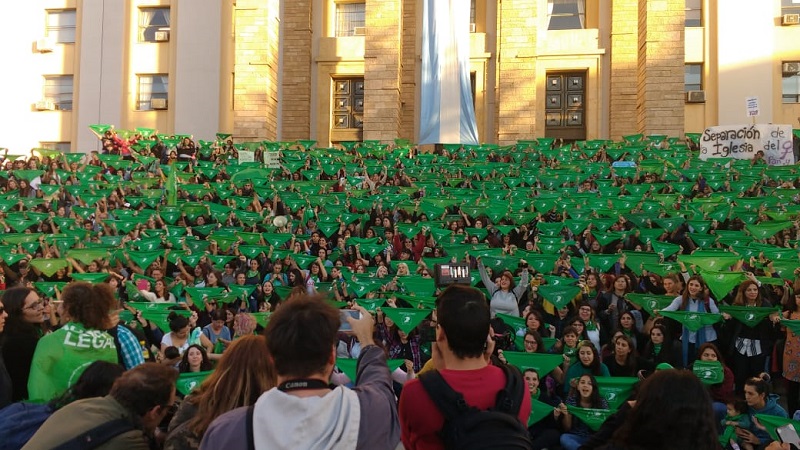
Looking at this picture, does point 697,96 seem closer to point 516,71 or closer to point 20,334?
point 516,71

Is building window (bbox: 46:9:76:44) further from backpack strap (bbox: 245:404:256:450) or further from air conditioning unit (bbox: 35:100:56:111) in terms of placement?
backpack strap (bbox: 245:404:256:450)

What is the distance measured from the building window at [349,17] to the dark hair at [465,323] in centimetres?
3754

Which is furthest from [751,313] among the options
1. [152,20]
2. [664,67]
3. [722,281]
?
[152,20]

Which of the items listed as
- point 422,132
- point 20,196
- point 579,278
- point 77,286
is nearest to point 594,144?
point 422,132

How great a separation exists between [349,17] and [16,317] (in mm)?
36013

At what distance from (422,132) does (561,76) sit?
11644mm

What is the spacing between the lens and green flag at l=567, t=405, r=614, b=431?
26.6 ft

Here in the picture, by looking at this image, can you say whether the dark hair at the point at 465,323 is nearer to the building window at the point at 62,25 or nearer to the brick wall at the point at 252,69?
the brick wall at the point at 252,69

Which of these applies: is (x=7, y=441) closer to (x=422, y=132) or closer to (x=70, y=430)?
(x=70, y=430)

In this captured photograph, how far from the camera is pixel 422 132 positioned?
92.7ft

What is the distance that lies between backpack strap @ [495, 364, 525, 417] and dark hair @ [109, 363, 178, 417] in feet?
5.15

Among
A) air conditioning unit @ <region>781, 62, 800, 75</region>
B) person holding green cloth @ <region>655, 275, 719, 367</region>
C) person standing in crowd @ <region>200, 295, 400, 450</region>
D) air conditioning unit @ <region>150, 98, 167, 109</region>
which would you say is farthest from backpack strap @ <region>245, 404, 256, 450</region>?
air conditioning unit @ <region>150, 98, 167, 109</region>

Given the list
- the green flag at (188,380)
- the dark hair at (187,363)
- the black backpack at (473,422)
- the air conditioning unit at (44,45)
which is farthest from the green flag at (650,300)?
the air conditioning unit at (44,45)

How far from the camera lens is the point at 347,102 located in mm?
39250
